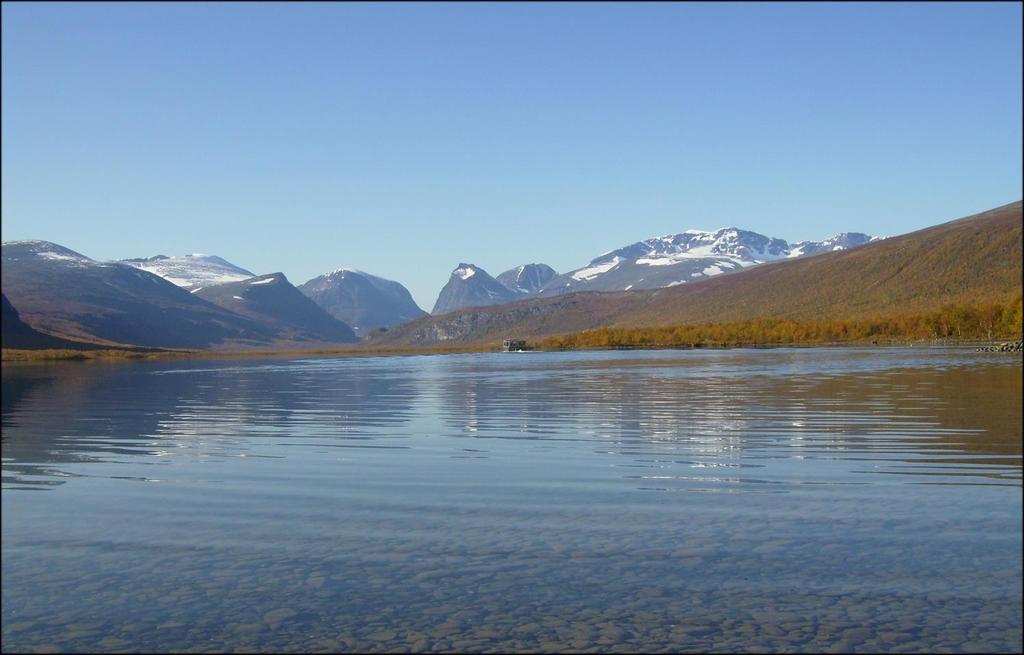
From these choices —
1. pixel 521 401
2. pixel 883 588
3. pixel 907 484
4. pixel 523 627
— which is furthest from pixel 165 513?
pixel 521 401

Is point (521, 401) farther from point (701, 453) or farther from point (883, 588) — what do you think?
point (883, 588)

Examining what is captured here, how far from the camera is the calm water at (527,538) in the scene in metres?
12.9

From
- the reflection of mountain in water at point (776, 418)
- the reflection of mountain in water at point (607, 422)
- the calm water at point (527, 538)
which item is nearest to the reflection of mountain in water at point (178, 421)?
the reflection of mountain in water at point (607, 422)

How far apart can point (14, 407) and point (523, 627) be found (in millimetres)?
53280

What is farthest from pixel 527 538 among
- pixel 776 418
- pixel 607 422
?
pixel 776 418

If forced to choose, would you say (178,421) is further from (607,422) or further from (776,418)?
(776,418)

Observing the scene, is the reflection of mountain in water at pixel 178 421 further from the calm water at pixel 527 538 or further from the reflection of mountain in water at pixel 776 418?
the reflection of mountain in water at pixel 776 418

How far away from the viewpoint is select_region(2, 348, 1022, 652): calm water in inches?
509

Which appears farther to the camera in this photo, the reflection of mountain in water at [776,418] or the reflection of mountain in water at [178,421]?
the reflection of mountain in water at [178,421]

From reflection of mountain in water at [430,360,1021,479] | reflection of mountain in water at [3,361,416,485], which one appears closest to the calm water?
reflection of mountain in water at [430,360,1021,479]

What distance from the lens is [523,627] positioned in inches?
512

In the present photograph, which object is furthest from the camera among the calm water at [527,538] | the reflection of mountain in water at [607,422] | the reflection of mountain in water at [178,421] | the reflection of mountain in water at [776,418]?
the reflection of mountain in water at [178,421]

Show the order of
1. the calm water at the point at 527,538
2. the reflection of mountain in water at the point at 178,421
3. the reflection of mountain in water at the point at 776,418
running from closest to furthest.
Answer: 1. the calm water at the point at 527,538
2. the reflection of mountain in water at the point at 776,418
3. the reflection of mountain in water at the point at 178,421

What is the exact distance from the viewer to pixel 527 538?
59.1 ft
